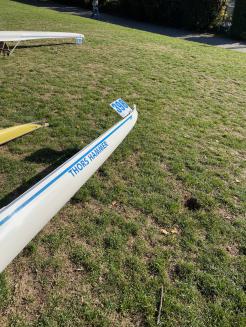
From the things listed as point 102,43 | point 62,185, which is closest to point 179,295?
point 62,185

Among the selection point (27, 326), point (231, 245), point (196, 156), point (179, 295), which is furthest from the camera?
point (196, 156)

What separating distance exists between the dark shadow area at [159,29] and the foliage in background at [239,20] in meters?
0.76

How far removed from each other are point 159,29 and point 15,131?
18702mm

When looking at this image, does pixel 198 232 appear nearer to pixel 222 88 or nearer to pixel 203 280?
pixel 203 280

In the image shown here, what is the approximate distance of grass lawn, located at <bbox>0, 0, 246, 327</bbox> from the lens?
3.51 m

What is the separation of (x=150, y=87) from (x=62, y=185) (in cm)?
572

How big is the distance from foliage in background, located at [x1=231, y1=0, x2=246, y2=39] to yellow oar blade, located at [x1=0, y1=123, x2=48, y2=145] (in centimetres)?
1898

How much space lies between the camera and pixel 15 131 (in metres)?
6.02

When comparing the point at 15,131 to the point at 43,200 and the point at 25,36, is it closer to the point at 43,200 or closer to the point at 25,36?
the point at 43,200

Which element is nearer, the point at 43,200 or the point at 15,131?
the point at 43,200

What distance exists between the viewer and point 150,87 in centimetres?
924

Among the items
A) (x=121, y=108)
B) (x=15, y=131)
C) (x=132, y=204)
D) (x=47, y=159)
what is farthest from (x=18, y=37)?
(x=132, y=204)

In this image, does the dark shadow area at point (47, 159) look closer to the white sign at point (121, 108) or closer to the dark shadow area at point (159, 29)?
the white sign at point (121, 108)

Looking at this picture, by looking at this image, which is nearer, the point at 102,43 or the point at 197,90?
the point at 197,90
